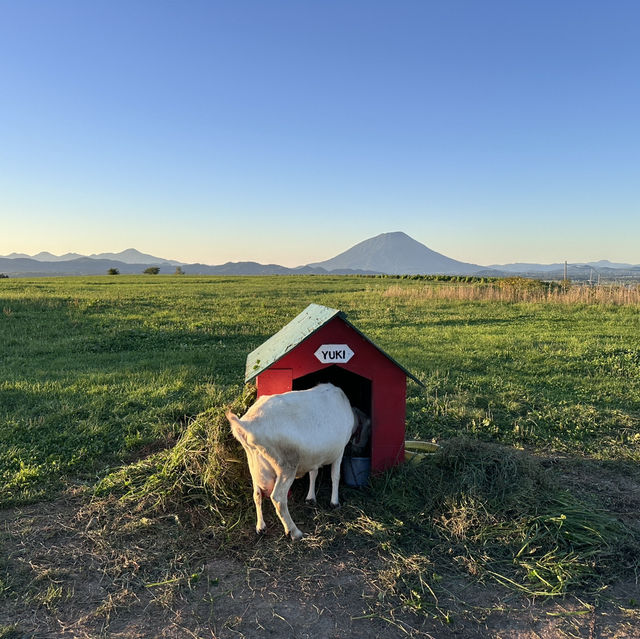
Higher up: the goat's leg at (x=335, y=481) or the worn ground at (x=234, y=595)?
the goat's leg at (x=335, y=481)

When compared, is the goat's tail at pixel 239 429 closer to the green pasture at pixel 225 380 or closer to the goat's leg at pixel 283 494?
the goat's leg at pixel 283 494

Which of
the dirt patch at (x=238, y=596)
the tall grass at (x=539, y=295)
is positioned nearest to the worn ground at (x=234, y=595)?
the dirt patch at (x=238, y=596)

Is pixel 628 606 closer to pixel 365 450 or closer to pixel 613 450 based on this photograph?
pixel 365 450

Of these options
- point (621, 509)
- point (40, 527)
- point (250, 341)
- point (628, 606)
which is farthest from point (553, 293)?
point (40, 527)

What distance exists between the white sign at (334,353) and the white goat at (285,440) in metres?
0.59

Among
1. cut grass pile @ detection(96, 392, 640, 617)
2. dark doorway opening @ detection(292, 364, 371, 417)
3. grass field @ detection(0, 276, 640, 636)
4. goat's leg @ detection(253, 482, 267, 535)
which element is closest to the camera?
cut grass pile @ detection(96, 392, 640, 617)

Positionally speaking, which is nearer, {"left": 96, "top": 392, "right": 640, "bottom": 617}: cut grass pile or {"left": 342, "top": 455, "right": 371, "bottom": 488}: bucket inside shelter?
{"left": 96, "top": 392, "right": 640, "bottom": 617}: cut grass pile

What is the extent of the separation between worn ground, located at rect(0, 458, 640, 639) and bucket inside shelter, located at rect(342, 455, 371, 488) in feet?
3.06

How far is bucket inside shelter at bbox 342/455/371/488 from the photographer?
4652 mm

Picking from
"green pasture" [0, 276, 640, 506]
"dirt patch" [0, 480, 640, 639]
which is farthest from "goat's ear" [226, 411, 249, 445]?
"green pasture" [0, 276, 640, 506]

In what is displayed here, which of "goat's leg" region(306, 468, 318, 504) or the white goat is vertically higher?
the white goat

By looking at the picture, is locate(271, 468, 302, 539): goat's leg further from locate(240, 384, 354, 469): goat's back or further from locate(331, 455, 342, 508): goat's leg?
locate(331, 455, 342, 508): goat's leg

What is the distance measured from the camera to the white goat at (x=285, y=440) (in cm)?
361

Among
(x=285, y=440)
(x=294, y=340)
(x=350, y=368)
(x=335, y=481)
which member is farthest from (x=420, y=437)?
(x=285, y=440)
